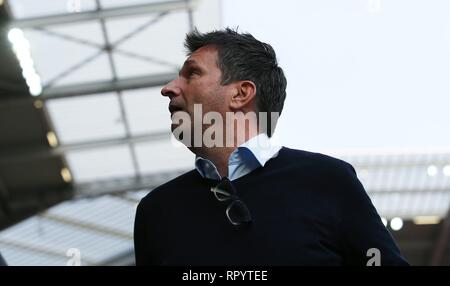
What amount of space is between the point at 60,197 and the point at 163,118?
3.98 feet

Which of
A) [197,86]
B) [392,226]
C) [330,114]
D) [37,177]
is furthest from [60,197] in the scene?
[197,86]

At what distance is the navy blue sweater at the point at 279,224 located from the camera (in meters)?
1.10

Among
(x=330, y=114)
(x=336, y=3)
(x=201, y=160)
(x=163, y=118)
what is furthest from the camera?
(x=163, y=118)

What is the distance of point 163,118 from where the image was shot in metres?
7.25

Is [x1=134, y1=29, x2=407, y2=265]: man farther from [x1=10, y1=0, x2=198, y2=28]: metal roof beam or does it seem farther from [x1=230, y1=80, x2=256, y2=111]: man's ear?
[x1=10, y1=0, x2=198, y2=28]: metal roof beam

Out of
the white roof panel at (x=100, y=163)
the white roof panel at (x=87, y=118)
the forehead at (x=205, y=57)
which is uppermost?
the forehead at (x=205, y=57)

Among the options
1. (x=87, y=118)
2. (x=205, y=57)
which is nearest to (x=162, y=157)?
(x=87, y=118)

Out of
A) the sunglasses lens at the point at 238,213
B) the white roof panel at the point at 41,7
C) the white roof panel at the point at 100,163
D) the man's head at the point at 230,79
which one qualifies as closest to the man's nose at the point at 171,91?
the man's head at the point at 230,79

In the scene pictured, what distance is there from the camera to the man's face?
50.5 inches

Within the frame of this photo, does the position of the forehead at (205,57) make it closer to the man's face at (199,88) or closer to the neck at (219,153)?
the man's face at (199,88)

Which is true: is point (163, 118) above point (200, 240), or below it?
below

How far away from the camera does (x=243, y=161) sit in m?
1.23

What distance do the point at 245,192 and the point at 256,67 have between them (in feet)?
0.84
